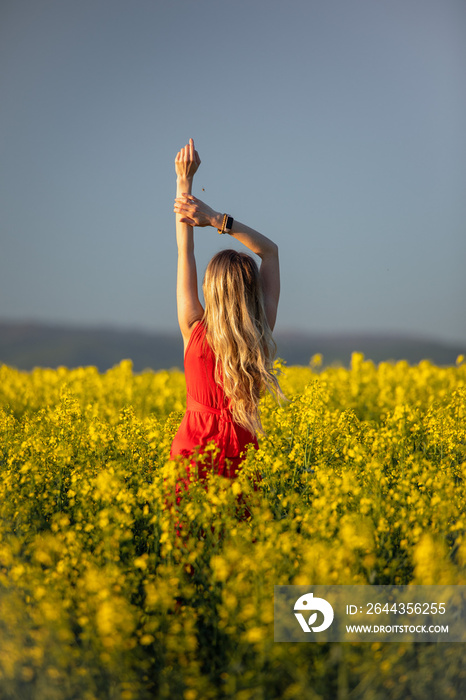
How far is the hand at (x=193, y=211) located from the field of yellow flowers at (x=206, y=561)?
3.90 feet

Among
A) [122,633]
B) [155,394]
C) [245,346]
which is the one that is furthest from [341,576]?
[155,394]

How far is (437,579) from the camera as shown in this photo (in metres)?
2.06

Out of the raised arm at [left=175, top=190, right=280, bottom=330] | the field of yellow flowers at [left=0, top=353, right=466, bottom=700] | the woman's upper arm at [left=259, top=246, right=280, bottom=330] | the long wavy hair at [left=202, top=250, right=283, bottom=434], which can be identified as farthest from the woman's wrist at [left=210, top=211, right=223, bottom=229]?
the field of yellow flowers at [left=0, top=353, right=466, bottom=700]

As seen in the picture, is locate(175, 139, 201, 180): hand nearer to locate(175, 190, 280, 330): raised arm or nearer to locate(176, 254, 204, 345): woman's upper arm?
locate(175, 190, 280, 330): raised arm

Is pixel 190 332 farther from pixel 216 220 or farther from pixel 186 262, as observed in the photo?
pixel 216 220

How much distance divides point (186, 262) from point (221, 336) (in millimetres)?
411

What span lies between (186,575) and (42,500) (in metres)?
1.17

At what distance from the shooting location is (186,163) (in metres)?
2.85

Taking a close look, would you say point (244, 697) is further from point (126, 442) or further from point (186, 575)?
point (126, 442)

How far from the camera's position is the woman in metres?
2.73
